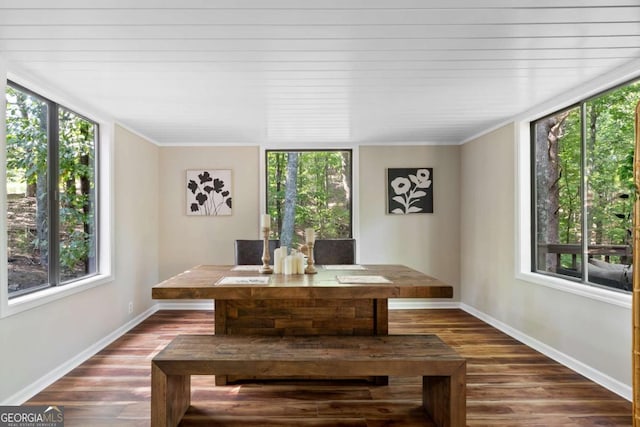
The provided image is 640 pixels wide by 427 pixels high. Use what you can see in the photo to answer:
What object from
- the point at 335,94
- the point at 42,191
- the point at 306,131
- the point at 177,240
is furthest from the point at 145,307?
the point at 335,94

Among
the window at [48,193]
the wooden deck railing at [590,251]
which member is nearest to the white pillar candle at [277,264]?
the window at [48,193]

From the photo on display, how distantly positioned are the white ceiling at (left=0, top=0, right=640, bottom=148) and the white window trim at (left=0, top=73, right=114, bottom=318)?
0.48ft

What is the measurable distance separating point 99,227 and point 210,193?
152 centimetres

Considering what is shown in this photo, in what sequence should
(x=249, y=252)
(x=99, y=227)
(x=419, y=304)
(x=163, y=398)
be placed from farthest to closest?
(x=419, y=304), (x=249, y=252), (x=99, y=227), (x=163, y=398)

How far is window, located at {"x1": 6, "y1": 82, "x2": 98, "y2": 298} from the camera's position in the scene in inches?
104

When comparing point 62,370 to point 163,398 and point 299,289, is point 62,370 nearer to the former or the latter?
point 163,398

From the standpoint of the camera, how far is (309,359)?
6.92 ft

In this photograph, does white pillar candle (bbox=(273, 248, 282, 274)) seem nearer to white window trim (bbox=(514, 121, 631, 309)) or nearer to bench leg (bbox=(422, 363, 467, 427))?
bench leg (bbox=(422, 363, 467, 427))

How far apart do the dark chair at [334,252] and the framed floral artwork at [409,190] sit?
4.71 ft

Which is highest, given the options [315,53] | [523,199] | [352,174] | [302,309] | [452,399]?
[315,53]

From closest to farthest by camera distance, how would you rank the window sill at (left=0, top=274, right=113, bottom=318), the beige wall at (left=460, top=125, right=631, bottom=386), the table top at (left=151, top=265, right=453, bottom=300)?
the table top at (left=151, top=265, right=453, bottom=300) → the window sill at (left=0, top=274, right=113, bottom=318) → the beige wall at (left=460, top=125, right=631, bottom=386)

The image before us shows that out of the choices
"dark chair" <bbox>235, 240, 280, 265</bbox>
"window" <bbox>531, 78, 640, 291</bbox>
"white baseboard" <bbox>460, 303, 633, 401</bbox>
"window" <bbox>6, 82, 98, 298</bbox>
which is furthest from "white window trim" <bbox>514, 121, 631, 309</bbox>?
"window" <bbox>6, 82, 98, 298</bbox>

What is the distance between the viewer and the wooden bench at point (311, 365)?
82.0 inches

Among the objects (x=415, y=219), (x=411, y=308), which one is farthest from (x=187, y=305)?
(x=415, y=219)
